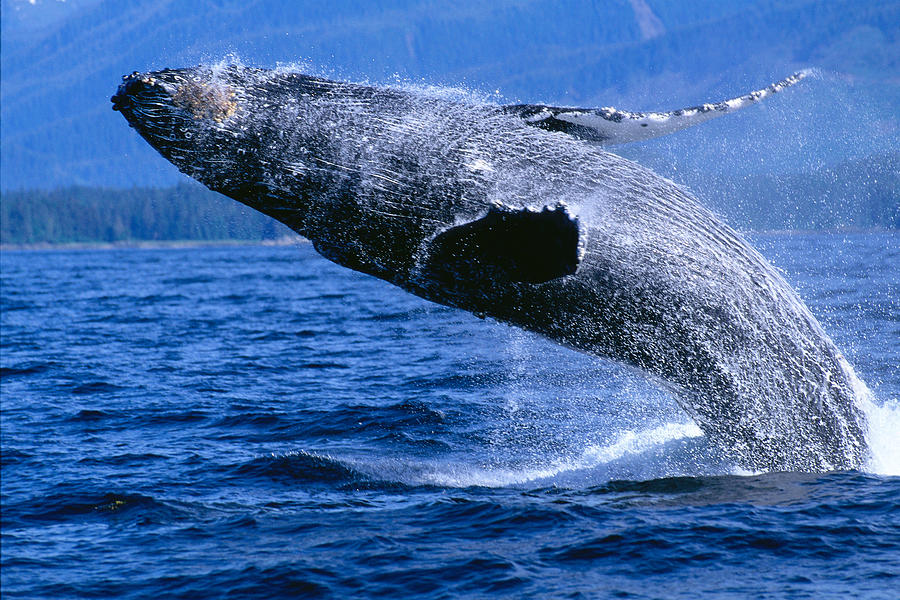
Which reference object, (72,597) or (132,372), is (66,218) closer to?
(132,372)

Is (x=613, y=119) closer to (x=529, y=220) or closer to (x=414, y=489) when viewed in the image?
(x=529, y=220)

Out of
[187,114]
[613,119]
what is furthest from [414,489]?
[187,114]

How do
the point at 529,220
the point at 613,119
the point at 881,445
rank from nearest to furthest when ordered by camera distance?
the point at 529,220 < the point at 613,119 < the point at 881,445

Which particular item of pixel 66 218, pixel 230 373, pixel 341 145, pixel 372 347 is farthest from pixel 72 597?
pixel 66 218

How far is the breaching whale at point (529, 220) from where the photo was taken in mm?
7082

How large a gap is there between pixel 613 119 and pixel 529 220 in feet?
4.78

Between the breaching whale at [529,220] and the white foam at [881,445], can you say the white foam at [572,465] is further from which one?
the white foam at [881,445]

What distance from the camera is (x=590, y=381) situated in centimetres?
1492

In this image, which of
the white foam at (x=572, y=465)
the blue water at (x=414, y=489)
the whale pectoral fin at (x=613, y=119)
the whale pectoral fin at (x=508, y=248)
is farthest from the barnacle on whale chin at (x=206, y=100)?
the white foam at (x=572, y=465)

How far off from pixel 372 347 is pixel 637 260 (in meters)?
13.7

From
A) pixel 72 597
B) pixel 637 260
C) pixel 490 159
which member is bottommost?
pixel 72 597

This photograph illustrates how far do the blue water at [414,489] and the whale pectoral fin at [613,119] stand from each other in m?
3.23

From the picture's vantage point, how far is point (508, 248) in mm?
7102

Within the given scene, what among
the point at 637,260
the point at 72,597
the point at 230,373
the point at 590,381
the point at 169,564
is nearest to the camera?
the point at 72,597
